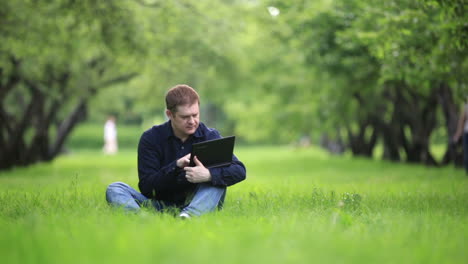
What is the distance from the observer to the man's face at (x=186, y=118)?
5.80 metres

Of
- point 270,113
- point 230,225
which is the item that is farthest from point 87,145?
point 230,225

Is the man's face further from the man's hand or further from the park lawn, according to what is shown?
the park lawn

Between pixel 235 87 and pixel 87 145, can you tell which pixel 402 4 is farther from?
pixel 87 145

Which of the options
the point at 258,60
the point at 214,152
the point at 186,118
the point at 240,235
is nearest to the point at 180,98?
the point at 186,118

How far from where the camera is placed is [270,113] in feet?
92.0

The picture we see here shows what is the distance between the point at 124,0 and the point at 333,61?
549 centimetres

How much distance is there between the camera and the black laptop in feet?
18.5

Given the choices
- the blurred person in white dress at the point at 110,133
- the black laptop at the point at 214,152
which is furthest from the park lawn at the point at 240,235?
the blurred person in white dress at the point at 110,133

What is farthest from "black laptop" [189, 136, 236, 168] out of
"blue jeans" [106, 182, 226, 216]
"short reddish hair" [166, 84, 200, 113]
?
"short reddish hair" [166, 84, 200, 113]

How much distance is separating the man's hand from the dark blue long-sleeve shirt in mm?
87

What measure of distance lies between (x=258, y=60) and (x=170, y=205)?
19.0 metres

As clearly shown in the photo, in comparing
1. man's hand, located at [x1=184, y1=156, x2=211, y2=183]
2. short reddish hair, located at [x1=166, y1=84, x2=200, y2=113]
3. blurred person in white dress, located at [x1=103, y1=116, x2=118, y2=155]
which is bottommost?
blurred person in white dress, located at [x1=103, y1=116, x2=118, y2=155]

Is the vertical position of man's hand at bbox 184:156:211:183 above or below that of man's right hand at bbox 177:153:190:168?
below

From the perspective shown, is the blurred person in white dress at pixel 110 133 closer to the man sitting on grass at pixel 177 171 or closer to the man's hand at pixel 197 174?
the man sitting on grass at pixel 177 171
